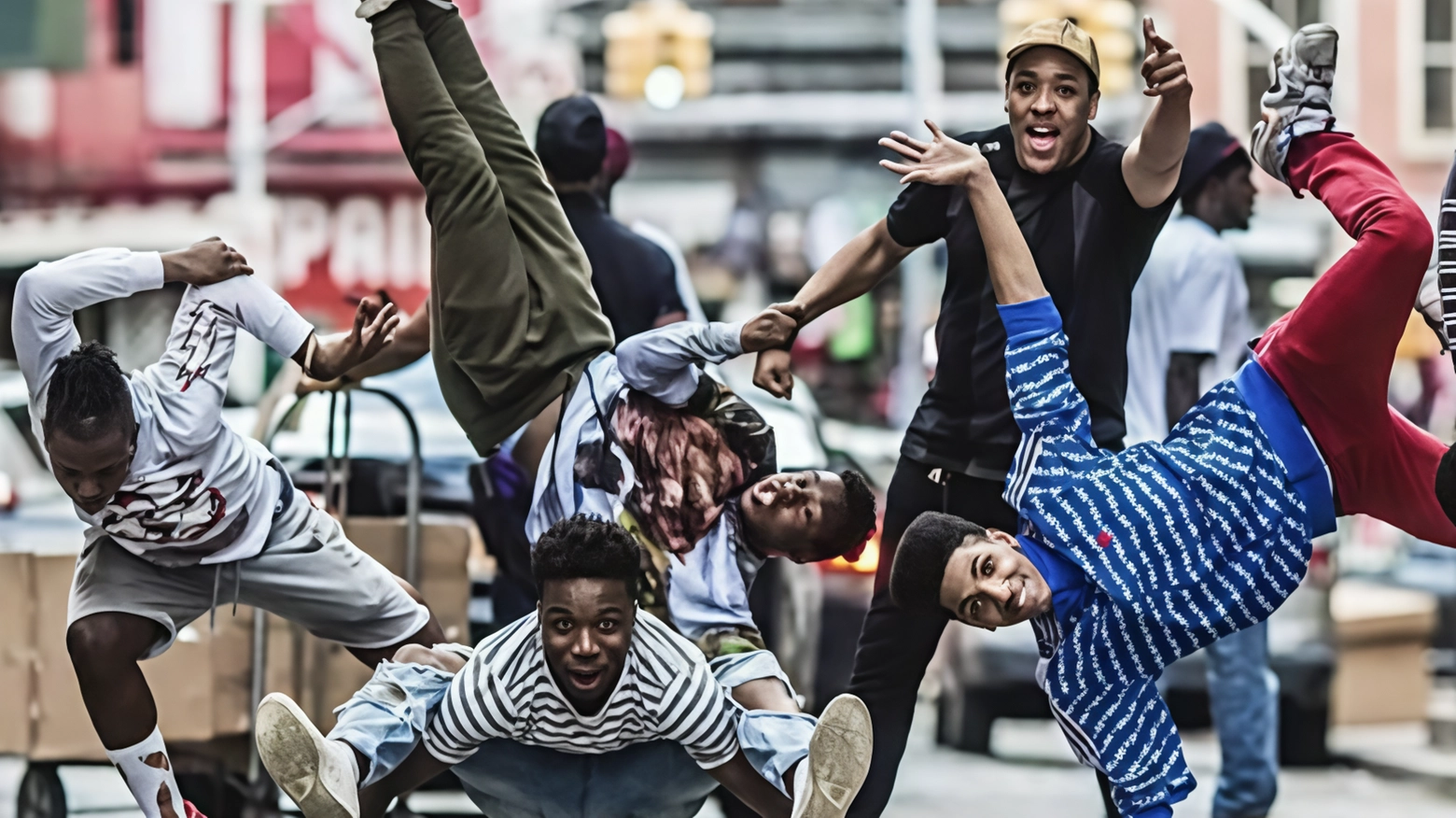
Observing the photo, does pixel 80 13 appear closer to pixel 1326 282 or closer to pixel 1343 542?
pixel 1343 542

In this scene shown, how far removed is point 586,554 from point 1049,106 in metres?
1.46

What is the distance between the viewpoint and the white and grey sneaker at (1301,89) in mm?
4512

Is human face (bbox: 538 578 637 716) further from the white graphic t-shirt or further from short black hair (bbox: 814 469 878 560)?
the white graphic t-shirt

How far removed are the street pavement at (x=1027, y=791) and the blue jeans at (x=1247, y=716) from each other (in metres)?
0.57

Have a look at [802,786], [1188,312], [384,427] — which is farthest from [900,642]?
[384,427]

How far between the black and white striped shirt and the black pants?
49 cm

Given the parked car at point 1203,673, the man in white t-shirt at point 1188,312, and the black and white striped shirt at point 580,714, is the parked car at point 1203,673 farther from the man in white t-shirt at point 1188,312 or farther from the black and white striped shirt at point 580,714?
the black and white striped shirt at point 580,714

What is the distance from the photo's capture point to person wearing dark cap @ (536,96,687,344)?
5730 mm

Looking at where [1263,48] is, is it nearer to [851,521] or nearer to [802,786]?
[851,521]

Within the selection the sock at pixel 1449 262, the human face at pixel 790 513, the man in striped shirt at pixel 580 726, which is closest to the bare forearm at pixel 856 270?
the human face at pixel 790 513

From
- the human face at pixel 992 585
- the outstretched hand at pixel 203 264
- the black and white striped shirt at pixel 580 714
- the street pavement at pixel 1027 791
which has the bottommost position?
the street pavement at pixel 1027 791

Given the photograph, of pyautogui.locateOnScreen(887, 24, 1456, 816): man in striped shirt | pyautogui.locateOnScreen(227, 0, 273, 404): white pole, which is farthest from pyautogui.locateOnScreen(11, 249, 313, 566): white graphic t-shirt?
pyautogui.locateOnScreen(227, 0, 273, 404): white pole

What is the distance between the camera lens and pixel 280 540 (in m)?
4.82

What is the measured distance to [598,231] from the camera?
5.82 meters
